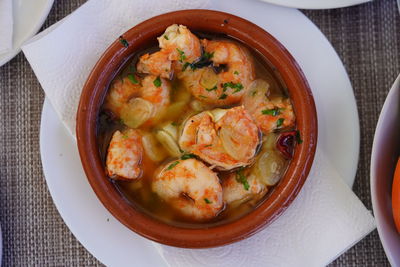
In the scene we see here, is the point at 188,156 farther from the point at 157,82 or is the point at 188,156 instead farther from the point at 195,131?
the point at 157,82

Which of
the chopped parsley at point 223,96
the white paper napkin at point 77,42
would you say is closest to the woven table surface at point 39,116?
the white paper napkin at point 77,42

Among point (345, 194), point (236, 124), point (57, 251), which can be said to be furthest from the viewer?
point (57, 251)

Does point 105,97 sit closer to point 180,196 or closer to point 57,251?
point 180,196

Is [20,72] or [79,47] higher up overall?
[79,47]

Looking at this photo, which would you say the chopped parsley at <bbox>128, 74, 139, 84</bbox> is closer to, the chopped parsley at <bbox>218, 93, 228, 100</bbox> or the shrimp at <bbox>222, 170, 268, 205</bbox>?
the chopped parsley at <bbox>218, 93, 228, 100</bbox>

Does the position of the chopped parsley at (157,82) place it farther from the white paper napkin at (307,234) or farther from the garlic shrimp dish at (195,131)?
the white paper napkin at (307,234)

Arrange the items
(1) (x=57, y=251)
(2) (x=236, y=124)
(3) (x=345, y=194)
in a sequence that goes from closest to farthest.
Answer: (2) (x=236, y=124) → (3) (x=345, y=194) → (1) (x=57, y=251)

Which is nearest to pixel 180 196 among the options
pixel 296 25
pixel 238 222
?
pixel 238 222

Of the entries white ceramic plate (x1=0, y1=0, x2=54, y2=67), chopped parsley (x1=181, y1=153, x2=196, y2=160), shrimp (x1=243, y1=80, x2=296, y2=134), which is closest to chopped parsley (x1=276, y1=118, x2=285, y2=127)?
shrimp (x1=243, y1=80, x2=296, y2=134)
